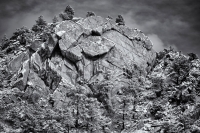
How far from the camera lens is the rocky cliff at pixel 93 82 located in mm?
39812

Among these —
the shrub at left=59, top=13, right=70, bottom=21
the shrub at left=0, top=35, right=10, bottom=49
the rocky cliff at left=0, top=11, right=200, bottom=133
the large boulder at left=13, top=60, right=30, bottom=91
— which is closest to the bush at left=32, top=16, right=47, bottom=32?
the rocky cliff at left=0, top=11, right=200, bottom=133

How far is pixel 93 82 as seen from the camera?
185 feet

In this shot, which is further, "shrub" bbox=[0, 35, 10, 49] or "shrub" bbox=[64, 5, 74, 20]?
"shrub" bbox=[0, 35, 10, 49]

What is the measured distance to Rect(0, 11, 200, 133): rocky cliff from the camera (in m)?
39.8

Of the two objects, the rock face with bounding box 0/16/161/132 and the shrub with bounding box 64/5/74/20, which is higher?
the shrub with bounding box 64/5/74/20

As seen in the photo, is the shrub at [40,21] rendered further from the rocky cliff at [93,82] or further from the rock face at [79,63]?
the rock face at [79,63]

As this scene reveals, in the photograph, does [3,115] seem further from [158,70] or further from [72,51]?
[158,70]

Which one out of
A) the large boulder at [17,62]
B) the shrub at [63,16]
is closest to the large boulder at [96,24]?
the shrub at [63,16]

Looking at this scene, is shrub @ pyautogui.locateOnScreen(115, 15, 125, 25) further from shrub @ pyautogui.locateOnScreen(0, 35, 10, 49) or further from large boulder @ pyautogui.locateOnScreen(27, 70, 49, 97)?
shrub @ pyautogui.locateOnScreen(0, 35, 10, 49)

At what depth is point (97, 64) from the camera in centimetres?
6103

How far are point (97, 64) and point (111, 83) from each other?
9.77m

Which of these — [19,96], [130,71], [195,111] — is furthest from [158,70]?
[19,96]

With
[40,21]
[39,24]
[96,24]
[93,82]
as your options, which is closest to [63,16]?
[96,24]

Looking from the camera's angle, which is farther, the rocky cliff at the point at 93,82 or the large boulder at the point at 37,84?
the large boulder at the point at 37,84
